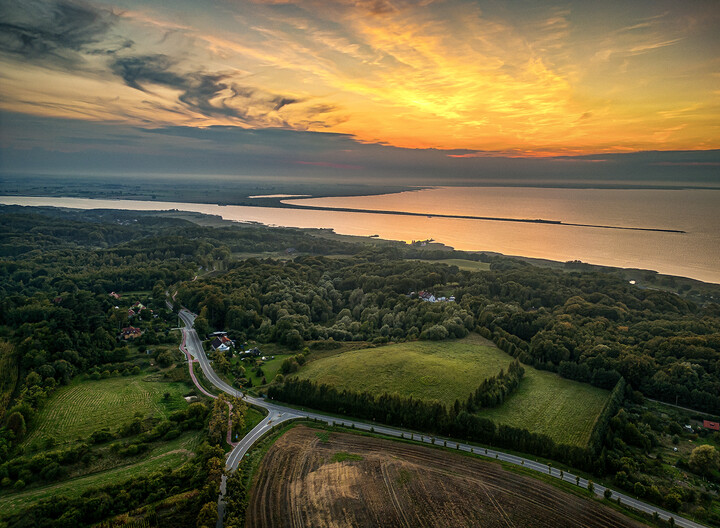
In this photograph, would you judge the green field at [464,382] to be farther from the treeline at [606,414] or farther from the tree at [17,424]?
the tree at [17,424]

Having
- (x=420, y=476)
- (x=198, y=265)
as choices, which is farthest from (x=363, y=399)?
(x=198, y=265)

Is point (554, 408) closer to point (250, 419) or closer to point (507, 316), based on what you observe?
point (507, 316)

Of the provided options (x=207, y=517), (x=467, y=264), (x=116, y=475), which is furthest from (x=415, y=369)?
(x=467, y=264)

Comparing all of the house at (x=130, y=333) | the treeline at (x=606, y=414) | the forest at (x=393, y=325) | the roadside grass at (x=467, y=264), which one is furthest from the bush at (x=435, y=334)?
the roadside grass at (x=467, y=264)

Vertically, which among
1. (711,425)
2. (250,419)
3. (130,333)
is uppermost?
(711,425)

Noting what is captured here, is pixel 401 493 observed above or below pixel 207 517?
below

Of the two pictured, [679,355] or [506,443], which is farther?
[679,355]

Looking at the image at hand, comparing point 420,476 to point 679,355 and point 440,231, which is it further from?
point 440,231
